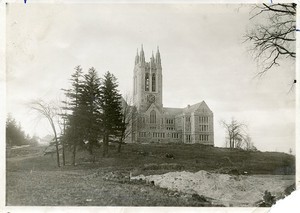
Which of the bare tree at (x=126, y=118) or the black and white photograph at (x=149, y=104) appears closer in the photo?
the black and white photograph at (x=149, y=104)

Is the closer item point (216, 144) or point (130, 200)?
point (130, 200)

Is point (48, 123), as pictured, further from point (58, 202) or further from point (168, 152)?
point (168, 152)

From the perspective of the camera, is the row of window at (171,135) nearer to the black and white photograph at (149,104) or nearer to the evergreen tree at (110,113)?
the black and white photograph at (149,104)

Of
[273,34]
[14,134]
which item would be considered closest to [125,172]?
[14,134]

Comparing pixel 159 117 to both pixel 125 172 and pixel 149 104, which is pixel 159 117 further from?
pixel 125 172

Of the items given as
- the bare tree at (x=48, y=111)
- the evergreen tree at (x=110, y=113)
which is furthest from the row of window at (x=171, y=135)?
the bare tree at (x=48, y=111)

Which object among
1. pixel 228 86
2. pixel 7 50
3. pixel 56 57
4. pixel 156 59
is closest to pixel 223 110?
pixel 228 86

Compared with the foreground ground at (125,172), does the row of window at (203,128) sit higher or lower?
higher

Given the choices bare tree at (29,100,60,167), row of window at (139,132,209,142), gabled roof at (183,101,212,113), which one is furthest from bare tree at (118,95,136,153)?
bare tree at (29,100,60,167)
